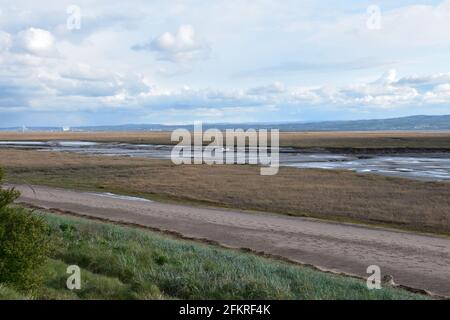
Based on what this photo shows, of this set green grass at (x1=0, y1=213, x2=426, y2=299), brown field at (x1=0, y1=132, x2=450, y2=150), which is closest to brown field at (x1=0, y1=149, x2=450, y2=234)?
green grass at (x1=0, y1=213, x2=426, y2=299)

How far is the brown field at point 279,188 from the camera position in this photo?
984 inches

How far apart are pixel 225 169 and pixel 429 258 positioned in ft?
95.4

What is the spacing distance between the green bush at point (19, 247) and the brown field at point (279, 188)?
17.2 m

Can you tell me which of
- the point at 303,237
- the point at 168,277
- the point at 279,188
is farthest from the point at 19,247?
the point at 279,188

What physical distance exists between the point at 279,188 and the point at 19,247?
25.8 m

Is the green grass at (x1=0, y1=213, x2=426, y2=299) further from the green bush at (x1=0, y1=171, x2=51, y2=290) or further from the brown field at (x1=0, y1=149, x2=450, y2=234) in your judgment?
the brown field at (x1=0, y1=149, x2=450, y2=234)

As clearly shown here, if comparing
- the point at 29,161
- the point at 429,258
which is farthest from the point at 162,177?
the point at 429,258

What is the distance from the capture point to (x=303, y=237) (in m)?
19.1

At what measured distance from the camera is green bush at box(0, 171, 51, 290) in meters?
7.73

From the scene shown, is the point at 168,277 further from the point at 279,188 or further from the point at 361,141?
the point at 361,141

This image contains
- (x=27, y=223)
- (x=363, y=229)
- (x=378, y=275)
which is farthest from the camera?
Result: (x=363, y=229)

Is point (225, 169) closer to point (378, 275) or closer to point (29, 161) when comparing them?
point (29, 161)

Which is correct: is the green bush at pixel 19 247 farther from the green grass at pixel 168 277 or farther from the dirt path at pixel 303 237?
the dirt path at pixel 303 237
